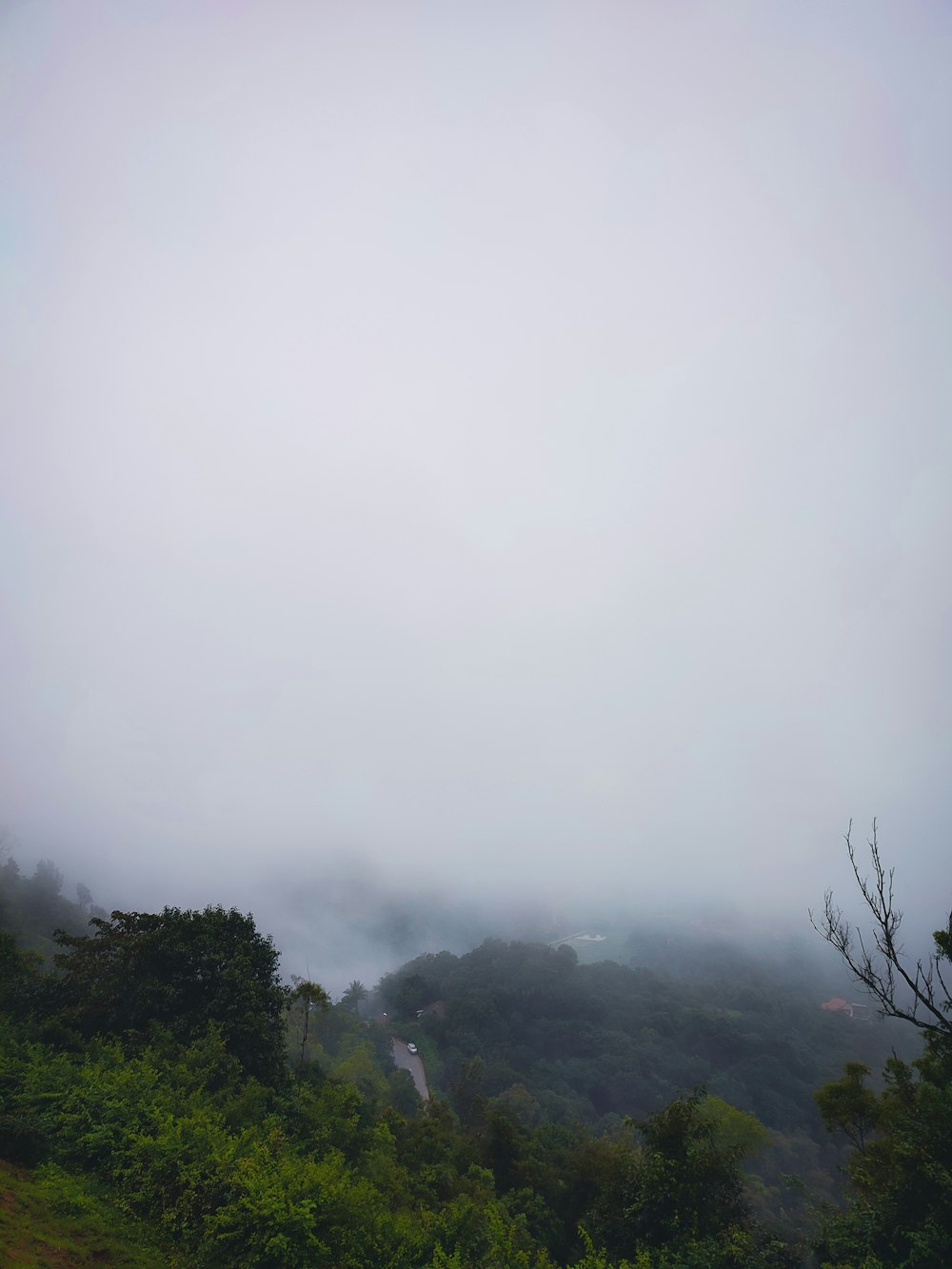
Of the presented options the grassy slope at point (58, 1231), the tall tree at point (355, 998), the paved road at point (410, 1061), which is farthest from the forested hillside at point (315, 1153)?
the tall tree at point (355, 998)

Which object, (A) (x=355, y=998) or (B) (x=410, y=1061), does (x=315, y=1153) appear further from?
(A) (x=355, y=998)

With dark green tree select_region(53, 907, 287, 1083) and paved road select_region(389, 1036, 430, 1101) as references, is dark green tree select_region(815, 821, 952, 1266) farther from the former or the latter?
paved road select_region(389, 1036, 430, 1101)

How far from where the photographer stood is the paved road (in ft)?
214

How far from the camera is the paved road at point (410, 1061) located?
2564 inches

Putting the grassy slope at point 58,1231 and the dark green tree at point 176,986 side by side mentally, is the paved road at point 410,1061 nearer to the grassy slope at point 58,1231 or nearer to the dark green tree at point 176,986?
the dark green tree at point 176,986

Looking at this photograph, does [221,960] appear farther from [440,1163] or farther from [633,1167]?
[633,1167]

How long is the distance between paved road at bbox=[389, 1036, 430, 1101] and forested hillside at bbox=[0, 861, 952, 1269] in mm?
8093

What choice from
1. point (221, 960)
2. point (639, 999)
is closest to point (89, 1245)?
point (221, 960)

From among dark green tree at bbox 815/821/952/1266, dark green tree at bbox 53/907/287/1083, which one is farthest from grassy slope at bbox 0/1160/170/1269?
dark green tree at bbox 815/821/952/1266

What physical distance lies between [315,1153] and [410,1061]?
60.9 metres

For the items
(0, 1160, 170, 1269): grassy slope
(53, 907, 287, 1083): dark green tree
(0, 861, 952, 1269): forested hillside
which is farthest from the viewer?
(53, 907, 287, 1083): dark green tree

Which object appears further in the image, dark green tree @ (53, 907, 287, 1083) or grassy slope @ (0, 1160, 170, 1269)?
dark green tree @ (53, 907, 287, 1083)

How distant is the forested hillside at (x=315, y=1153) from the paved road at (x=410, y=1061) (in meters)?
8.09

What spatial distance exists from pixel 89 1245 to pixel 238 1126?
30.2 ft
